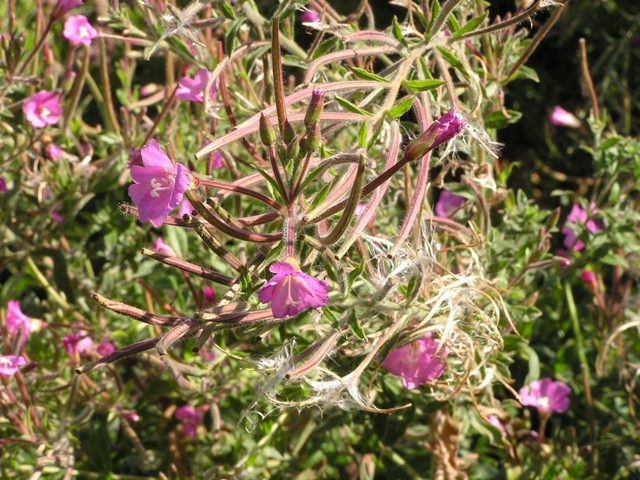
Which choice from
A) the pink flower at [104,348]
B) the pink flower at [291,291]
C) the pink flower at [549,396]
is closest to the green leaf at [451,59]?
the pink flower at [291,291]

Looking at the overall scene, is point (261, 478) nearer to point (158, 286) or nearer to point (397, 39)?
point (158, 286)

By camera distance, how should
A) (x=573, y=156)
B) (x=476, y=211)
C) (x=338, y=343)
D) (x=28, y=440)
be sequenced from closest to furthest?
(x=338, y=343) < (x=28, y=440) < (x=476, y=211) < (x=573, y=156)

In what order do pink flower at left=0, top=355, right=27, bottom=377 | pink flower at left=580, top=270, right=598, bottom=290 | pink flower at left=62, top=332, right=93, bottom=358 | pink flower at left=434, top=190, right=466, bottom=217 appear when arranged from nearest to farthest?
pink flower at left=0, top=355, right=27, bottom=377
pink flower at left=62, top=332, right=93, bottom=358
pink flower at left=580, top=270, right=598, bottom=290
pink flower at left=434, top=190, right=466, bottom=217

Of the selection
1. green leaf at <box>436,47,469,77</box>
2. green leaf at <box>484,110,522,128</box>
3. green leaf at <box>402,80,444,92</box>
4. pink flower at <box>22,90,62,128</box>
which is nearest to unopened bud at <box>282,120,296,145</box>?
green leaf at <box>402,80,444,92</box>

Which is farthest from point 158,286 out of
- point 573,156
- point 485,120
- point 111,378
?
point 573,156

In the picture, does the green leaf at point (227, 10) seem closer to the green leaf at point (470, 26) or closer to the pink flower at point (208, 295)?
the green leaf at point (470, 26)

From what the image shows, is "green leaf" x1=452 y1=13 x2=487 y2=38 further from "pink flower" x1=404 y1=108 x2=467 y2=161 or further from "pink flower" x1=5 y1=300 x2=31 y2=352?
"pink flower" x1=5 y1=300 x2=31 y2=352
